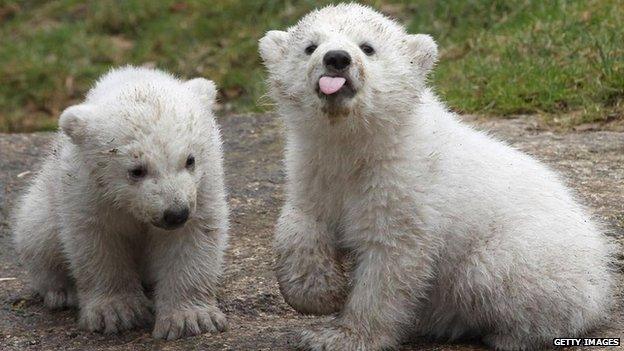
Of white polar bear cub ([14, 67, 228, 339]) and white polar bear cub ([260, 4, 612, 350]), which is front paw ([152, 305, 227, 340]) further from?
white polar bear cub ([260, 4, 612, 350])

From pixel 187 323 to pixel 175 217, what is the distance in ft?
2.21

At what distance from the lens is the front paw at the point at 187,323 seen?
19.4 feet

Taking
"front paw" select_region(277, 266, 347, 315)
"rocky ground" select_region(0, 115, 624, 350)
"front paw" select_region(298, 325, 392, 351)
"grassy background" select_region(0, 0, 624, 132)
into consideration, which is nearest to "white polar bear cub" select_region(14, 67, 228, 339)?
"rocky ground" select_region(0, 115, 624, 350)

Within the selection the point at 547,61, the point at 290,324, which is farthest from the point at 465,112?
the point at 290,324

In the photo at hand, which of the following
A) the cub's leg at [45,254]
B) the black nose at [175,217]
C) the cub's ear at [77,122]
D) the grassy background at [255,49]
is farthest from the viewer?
the grassy background at [255,49]

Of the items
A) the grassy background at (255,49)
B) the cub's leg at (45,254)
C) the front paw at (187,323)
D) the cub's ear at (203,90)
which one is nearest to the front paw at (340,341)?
→ the front paw at (187,323)

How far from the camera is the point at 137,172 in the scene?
5.65 meters

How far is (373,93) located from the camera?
5102 mm

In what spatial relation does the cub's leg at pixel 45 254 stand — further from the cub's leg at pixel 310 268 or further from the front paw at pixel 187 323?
the cub's leg at pixel 310 268

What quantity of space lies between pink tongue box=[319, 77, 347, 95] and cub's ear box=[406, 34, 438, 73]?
573 millimetres

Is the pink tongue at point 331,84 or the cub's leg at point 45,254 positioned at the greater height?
the pink tongue at point 331,84

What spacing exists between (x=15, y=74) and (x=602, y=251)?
30.9ft

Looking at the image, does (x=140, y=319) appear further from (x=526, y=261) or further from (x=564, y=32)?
(x=564, y=32)

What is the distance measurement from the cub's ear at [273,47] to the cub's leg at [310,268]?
0.72 m
